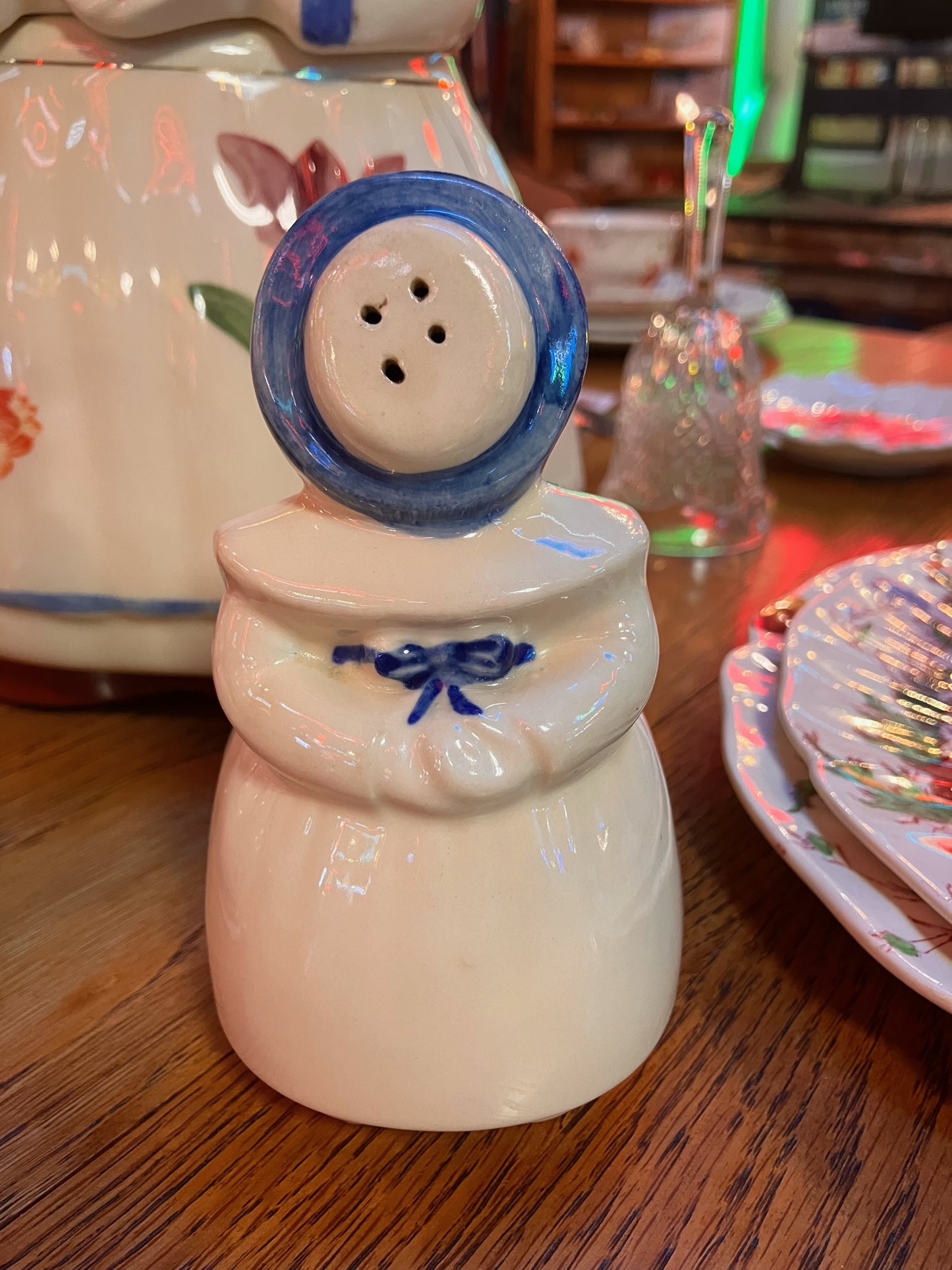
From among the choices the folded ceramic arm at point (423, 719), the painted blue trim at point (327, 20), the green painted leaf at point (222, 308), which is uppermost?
the painted blue trim at point (327, 20)

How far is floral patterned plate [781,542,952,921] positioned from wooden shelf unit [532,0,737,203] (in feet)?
7.87

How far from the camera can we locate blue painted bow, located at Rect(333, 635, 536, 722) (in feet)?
0.74

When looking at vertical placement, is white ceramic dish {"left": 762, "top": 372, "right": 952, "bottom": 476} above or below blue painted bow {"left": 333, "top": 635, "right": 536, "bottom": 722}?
below

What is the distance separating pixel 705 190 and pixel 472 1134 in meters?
0.51

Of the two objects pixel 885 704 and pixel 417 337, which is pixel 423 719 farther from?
pixel 885 704

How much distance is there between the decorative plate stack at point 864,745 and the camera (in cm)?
27

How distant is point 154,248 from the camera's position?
345 mm

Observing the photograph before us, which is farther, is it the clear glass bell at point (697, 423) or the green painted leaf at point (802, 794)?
the clear glass bell at point (697, 423)

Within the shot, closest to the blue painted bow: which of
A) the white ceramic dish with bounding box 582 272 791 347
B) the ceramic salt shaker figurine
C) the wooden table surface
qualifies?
the ceramic salt shaker figurine

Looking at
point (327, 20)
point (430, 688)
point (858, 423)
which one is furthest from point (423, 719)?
point (858, 423)

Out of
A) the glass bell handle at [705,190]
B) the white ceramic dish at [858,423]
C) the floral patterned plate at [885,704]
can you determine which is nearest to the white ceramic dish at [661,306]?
the white ceramic dish at [858,423]

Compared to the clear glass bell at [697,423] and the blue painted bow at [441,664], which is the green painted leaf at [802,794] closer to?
the blue painted bow at [441,664]

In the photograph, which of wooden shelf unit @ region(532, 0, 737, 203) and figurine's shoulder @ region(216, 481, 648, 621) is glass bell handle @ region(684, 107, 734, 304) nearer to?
figurine's shoulder @ region(216, 481, 648, 621)

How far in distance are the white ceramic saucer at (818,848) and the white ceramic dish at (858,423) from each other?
0.33 meters
